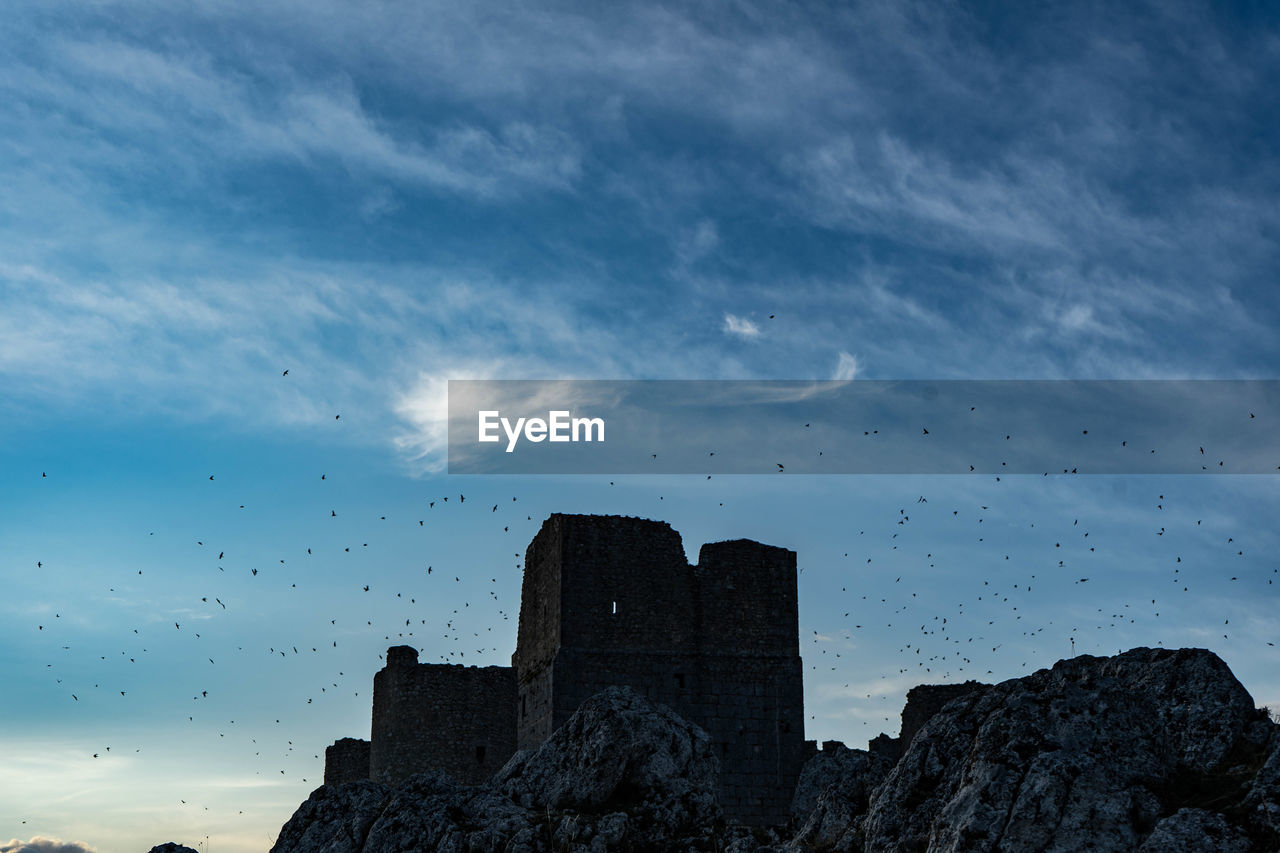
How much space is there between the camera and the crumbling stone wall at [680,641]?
91.6ft

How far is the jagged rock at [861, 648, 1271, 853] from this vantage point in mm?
9172

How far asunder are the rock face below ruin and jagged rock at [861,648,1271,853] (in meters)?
0.01

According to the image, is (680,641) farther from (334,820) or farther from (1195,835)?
(1195,835)

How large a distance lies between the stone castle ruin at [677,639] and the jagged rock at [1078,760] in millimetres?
16833

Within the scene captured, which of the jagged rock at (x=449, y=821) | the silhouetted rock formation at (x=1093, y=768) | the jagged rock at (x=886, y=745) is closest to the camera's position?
the silhouetted rock formation at (x=1093, y=768)

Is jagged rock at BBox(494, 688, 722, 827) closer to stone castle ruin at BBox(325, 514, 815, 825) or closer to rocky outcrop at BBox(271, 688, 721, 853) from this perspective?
rocky outcrop at BBox(271, 688, 721, 853)

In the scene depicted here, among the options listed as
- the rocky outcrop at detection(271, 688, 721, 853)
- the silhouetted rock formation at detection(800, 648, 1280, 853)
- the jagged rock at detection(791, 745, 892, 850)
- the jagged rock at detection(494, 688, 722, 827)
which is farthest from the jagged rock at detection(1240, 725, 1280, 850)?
the jagged rock at detection(494, 688, 722, 827)

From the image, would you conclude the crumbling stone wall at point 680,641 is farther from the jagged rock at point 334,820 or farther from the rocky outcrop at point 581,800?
the rocky outcrop at point 581,800

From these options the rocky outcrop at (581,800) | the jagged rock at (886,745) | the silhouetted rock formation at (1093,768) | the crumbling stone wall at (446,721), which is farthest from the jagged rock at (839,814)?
the crumbling stone wall at (446,721)

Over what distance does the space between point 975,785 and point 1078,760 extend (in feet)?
2.65

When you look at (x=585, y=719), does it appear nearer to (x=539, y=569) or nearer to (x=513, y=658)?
(x=539, y=569)

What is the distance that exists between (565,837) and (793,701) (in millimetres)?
16499

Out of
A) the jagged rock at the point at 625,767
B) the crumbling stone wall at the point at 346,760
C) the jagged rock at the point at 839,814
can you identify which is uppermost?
the crumbling stone wall at the point at 346,760

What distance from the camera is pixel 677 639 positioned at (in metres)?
28.8
